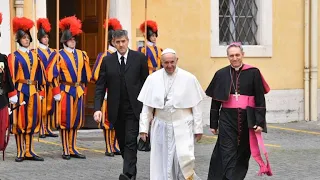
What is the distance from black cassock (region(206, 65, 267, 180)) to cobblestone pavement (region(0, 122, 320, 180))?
142 cm

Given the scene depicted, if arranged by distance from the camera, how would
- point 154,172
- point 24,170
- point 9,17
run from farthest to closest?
point 9,17 → point 24,170 → point 154,172

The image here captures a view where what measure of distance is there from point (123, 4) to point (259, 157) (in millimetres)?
6939

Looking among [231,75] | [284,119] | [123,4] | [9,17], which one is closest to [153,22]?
[123,4]

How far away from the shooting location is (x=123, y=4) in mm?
15297

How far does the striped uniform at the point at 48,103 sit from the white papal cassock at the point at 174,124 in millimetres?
3772

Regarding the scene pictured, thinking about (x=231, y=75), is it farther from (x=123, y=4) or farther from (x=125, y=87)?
(x=123, y=4)

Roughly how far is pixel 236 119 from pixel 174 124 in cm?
79

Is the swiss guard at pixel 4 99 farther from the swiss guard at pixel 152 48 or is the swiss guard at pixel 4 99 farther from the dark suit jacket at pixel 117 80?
the swiss guard at pixel 152 48

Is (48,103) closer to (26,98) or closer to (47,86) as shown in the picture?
(47,86)

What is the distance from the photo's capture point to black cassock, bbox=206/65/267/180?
892cm

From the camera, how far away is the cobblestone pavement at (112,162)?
10523 millimetres

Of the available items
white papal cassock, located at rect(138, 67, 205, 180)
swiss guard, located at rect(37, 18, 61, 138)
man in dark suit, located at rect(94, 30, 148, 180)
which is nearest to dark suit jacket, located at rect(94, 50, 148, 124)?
man in dark suit, located at rect(94, 30, 148, 180)

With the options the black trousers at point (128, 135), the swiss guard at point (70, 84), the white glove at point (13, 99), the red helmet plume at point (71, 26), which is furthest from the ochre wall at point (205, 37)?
the black trousers at point (128, 135)

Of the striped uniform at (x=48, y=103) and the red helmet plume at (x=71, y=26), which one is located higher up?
the red helmet plume at (x=71, y=26)
